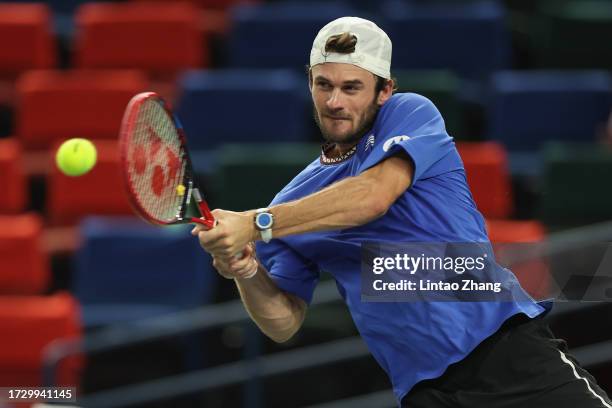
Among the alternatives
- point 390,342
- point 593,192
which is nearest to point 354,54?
point 390,342

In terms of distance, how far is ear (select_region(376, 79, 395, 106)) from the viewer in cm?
359

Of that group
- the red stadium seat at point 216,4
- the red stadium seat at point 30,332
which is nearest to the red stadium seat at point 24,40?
the red stadium seat at point 216,4

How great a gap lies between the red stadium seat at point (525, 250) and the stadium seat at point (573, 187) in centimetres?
12

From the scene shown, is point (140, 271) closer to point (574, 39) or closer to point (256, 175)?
point (256, 175)

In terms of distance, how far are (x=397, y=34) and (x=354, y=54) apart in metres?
4.52

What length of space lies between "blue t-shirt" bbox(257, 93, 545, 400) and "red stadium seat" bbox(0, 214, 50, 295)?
3182 mm

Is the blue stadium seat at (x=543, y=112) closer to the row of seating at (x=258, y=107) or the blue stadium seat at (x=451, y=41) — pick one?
the row of seating at (x=258, y=107)

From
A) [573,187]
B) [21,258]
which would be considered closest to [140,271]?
[21,258]

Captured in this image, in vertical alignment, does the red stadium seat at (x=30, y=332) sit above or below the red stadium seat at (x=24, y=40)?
below

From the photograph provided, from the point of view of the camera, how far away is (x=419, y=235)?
3512 millimetres

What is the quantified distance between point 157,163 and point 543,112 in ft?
14.4

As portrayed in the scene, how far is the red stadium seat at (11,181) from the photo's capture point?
272 inches

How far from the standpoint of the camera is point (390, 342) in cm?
356

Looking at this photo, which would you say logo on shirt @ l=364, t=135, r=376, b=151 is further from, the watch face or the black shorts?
the black shorts
